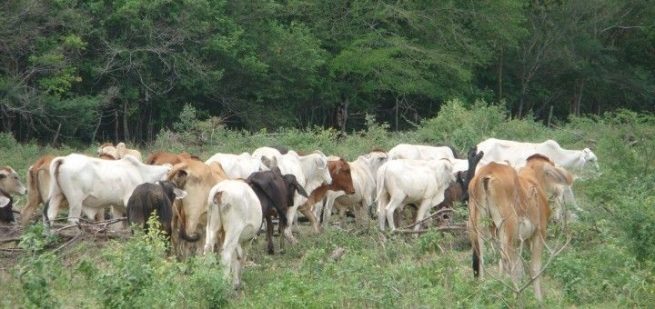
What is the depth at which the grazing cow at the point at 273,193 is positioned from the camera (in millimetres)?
16141

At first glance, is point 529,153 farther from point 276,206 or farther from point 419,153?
point 276,206

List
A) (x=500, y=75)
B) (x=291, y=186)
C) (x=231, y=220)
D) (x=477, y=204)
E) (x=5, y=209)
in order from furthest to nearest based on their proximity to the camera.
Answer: (x=500, y=75)
(x=291, y=186)
(x=5, y=209)
(x=231, y=220)
(x=477, y=204)

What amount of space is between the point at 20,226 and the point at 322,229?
507cm

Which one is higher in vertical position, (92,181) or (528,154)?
(92,181)

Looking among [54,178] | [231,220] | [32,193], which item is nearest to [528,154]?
[231,220]

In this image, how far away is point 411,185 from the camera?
18844mm

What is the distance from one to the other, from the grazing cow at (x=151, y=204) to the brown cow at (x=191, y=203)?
54cm

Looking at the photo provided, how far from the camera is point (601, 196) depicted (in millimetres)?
16688

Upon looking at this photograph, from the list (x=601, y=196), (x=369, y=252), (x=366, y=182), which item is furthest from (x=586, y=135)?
(x=369, y=252)

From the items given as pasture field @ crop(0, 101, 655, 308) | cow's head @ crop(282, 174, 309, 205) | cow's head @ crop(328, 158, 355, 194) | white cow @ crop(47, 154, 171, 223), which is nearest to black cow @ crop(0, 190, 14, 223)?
white cow @ crop(47, 154, 171, 223)

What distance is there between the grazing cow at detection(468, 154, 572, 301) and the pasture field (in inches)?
13.1

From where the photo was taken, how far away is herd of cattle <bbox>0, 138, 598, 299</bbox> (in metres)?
12.5

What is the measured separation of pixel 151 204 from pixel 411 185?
5618 millimetres

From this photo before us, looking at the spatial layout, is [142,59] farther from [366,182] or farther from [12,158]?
[366,182]
